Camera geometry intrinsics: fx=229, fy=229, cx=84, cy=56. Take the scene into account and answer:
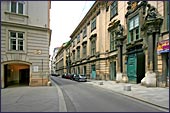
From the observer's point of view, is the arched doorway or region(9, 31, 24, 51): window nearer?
region(9, 31, 24, 51): window

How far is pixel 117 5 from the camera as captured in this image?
3369cm

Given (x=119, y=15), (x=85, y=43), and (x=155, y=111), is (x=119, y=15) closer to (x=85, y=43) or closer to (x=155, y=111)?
(x=85, y=43)

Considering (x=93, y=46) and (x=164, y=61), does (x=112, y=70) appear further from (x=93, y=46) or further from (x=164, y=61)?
(x=164, y=61)

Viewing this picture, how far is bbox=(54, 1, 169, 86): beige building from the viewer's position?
2098 cm

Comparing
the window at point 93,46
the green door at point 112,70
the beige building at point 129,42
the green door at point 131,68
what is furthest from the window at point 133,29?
the window at point 93,46

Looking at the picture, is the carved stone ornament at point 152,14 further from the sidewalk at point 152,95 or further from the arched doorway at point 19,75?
the arched doorway at point 19,75

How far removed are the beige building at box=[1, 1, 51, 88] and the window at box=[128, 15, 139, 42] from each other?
407 inches

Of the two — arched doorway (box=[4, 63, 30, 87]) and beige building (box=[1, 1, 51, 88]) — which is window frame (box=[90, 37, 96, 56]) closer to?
arched doorway (box=[4, 63, 30, 87])

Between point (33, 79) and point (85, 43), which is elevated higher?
point (85, 43)

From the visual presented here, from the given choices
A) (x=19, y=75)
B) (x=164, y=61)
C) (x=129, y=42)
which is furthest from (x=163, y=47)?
(x=19, y=75)

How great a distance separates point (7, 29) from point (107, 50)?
63.0 ft

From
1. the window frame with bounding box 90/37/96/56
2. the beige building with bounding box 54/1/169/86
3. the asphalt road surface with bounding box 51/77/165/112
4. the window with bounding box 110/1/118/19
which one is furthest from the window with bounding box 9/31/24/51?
the window frame with bounding box 90/37/96/56

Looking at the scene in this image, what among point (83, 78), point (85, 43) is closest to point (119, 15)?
point (83, 78)

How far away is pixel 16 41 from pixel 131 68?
1364 cm
